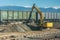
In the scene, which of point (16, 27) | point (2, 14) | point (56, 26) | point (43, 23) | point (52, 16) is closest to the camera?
point (16, 27)

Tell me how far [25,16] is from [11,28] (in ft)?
42.8

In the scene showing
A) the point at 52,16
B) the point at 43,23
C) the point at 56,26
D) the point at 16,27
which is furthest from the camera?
the point at 52,16

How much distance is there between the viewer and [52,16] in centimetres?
5050

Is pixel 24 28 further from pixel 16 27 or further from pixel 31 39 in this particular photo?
pixel 31 39

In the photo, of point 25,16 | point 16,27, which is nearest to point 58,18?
point 25,16

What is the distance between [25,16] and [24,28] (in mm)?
11883

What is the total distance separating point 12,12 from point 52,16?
1138cm

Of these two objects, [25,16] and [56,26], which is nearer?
[56,26]

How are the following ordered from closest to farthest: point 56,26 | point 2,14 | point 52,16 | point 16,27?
point 16,27, point 56,26, point 2,14, point 52,16

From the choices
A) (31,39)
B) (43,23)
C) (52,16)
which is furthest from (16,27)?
(52,16)

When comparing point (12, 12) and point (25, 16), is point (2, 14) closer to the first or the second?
point (12, 12)

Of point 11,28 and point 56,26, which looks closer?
point 11,28

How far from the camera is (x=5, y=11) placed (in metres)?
42.4

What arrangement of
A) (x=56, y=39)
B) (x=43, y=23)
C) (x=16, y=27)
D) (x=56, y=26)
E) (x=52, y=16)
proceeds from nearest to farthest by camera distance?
(x=56, y=39) < (x=16, y=27) < (x=43, y=23) < (x=56, y=26) < (x=52, y=16)
